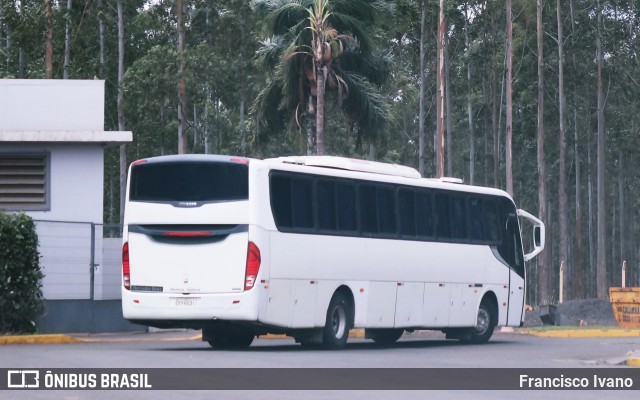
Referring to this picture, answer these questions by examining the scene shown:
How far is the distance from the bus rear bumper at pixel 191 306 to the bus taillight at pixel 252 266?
0.15m

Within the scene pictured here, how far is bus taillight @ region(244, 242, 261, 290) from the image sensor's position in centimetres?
2084

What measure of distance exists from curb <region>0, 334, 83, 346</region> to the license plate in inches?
134

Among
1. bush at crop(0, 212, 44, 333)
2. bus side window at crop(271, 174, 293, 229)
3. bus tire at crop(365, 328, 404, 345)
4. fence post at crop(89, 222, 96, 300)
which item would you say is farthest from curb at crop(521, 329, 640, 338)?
bush at crop(0, 212, 44, 333)

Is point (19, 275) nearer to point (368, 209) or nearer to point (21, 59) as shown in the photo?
point (368, 209)

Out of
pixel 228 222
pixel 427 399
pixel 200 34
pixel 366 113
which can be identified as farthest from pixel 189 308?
pixel 200 34

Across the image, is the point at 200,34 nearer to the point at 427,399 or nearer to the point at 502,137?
the point at 502,137

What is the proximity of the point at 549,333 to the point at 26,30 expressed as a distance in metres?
30.1

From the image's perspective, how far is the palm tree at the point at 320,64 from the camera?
39656 mm

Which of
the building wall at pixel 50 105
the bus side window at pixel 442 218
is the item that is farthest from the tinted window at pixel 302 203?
the building wall at pixel 50 105

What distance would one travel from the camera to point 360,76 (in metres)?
41.2

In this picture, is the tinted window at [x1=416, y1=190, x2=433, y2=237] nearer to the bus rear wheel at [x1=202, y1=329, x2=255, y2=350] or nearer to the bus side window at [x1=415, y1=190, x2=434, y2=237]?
the bus side window at [x1=415, y1=190, x2=434, y2=237]

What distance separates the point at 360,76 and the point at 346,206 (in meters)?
18.3

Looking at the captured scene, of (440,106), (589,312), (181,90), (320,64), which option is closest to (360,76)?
(320,64)

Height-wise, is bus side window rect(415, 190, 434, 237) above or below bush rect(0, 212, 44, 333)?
above
